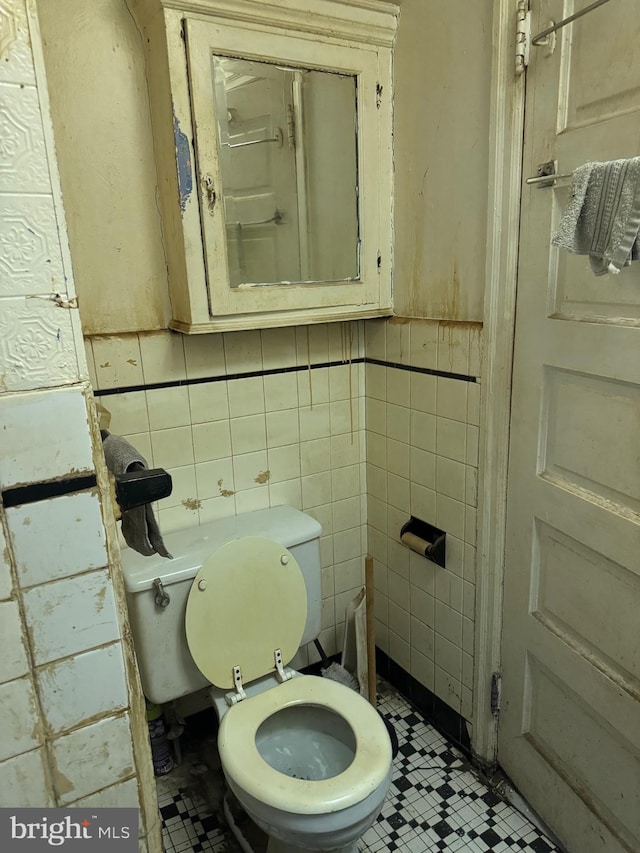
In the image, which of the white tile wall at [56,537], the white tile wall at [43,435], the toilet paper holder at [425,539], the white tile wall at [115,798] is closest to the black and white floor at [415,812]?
the toilet paper holder at [425,539]

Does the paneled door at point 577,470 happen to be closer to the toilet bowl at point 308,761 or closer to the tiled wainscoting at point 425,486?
the tiled wainscoting at point 425,486

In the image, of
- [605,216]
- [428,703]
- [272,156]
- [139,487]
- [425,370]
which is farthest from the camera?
[428,703]

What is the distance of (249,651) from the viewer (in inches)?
58.7

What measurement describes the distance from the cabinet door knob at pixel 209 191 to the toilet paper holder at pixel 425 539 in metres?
1.06

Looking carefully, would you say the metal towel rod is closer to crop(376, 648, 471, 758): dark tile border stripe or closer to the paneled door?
the paneled door

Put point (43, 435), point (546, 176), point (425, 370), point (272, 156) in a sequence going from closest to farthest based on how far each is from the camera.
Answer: point (43, 435) → point (546, 176) → point (272, 156) → point (425, 370)

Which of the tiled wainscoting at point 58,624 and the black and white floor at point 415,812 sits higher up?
the tiled wainscoting at point 58,624

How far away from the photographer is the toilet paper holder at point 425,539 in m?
1.64

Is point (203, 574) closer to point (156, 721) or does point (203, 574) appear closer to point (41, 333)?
point (156, 721)

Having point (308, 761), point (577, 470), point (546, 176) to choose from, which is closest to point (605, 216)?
point (546, 176)

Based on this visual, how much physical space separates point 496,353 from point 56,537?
1055 millimetres

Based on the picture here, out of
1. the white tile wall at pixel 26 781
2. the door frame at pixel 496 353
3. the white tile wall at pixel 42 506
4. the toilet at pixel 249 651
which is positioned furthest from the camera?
the toilet at pixel 249 651

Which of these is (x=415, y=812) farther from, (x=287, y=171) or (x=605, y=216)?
(x=287, y=171)

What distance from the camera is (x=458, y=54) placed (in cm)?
135
